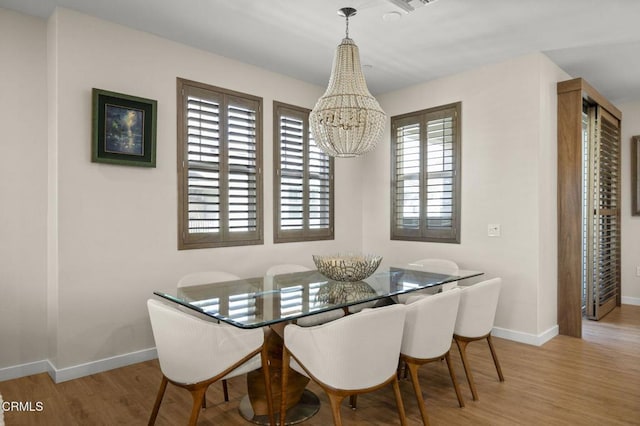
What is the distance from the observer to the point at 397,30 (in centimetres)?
329

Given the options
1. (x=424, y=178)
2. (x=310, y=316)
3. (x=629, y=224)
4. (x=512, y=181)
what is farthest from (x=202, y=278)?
(x=629, y=224)

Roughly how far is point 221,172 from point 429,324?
2325 millimetres

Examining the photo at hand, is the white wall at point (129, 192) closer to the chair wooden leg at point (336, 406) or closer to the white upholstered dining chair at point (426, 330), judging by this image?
the white upholstered dining chair at point (426, 330)

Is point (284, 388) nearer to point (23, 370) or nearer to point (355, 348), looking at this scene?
point (355, 348)

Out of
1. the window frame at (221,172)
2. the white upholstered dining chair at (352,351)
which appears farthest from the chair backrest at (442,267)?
the window frame at (221,172)

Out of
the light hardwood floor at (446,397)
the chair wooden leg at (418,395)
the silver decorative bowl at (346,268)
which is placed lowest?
the light hardwood floor at (446,397)

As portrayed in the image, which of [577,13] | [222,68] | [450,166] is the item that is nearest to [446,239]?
[450,166]

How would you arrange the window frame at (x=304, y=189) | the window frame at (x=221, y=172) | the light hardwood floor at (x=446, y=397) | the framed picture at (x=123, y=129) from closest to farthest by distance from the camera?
the light hardwood floor at (x=446, y=397), the framed picture at (x=123, y=129), the window frame at (x=221, y=172), the window frame at (x=304, y=189)

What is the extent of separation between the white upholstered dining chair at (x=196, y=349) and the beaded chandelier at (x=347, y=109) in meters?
1.43

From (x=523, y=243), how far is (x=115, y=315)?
3525 millimetres

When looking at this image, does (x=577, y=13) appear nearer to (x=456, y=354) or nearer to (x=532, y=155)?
(x=532, y=155)

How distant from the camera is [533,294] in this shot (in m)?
3.75

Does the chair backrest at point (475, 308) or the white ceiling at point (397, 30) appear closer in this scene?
the chair backrest at point (475, 308)

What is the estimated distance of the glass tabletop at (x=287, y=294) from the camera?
2.05m
